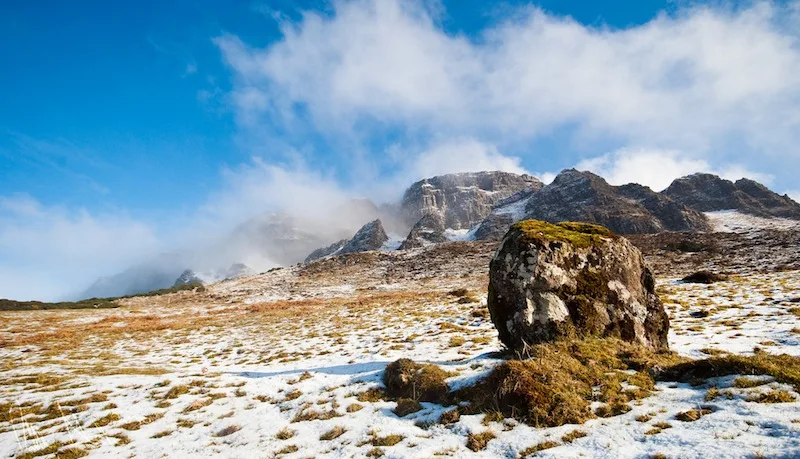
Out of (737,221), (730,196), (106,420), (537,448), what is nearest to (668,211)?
(737,221)

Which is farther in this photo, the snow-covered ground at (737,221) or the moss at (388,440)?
the snow-covered ground at (737,221)

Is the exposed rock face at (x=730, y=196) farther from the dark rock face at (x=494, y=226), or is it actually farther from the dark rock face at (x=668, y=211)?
the dark rock face at (x=494, y=226)

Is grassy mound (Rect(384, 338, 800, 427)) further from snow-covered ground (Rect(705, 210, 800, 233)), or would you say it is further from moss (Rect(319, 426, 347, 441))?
snow-covered ground (Rect(705, 210, 800, 233))

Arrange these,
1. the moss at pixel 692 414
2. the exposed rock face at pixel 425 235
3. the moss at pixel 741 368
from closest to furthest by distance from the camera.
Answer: the moss at pixel 692 414
the moss at pixel 741 368
the exposed rock face at pixel 425 235

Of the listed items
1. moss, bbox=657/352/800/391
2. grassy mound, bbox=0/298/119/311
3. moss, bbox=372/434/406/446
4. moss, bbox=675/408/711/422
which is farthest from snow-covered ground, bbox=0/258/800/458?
grassy mound, bbox=0/298/119/311

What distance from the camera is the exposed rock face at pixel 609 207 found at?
4479 inches

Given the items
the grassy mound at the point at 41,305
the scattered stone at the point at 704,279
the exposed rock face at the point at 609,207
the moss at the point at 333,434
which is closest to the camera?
the moss at the point at 333,434

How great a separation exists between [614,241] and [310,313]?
977 inches

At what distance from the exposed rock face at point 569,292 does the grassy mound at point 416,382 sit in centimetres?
260

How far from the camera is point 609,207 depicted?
132000mm

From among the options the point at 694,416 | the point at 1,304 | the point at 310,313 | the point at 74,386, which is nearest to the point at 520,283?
the point at 694,416

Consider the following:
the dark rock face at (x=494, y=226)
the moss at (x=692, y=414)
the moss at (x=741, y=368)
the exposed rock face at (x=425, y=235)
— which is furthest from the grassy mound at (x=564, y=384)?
the exposed rock face at (x=425, y=235)

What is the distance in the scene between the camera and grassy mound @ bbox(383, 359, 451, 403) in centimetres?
903

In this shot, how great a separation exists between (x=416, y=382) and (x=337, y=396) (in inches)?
89.0
